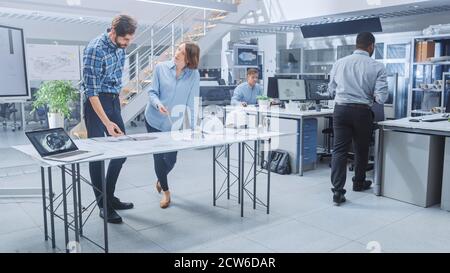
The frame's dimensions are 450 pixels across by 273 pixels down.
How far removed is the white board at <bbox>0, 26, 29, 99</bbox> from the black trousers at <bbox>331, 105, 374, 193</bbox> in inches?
117

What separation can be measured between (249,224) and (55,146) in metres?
1.57

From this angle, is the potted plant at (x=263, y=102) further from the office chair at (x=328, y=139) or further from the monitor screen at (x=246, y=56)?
the monitor screen at (x=246, y=56)

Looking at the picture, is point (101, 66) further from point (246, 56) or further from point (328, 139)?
point (246, 56)

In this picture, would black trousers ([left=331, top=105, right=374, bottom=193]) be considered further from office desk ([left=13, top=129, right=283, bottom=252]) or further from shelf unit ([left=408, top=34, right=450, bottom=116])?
shelf unit ([left=408, top=34, right=450, bottom=116])

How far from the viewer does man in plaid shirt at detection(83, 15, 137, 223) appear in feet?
9.56

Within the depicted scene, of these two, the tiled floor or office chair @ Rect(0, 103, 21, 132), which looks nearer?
the tiled floor

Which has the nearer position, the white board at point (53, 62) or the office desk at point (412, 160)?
the office desk at point (412, 160)

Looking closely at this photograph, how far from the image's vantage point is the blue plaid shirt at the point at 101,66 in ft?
9.53

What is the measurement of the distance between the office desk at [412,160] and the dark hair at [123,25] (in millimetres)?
2466

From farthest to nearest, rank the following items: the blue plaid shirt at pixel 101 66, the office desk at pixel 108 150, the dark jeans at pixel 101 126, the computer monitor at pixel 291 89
Answer: the computer monitor at pixel 291 89 < the dark jeans at pixel 101 126 < the blue plaid shirt at pixel 101 66 < the office desk at pixel 108 150

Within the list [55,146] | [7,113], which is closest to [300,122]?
[55,146]

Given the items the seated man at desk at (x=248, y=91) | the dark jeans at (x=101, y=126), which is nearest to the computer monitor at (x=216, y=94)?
the seated man at desk at (x=248, y=91)

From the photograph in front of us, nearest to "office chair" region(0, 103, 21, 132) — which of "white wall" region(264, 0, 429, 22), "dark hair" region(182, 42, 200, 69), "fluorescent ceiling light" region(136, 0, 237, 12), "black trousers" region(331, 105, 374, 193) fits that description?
"fluorescent ceiling light" region(136, 0, 237, 12)

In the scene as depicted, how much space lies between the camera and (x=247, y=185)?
4445mm
